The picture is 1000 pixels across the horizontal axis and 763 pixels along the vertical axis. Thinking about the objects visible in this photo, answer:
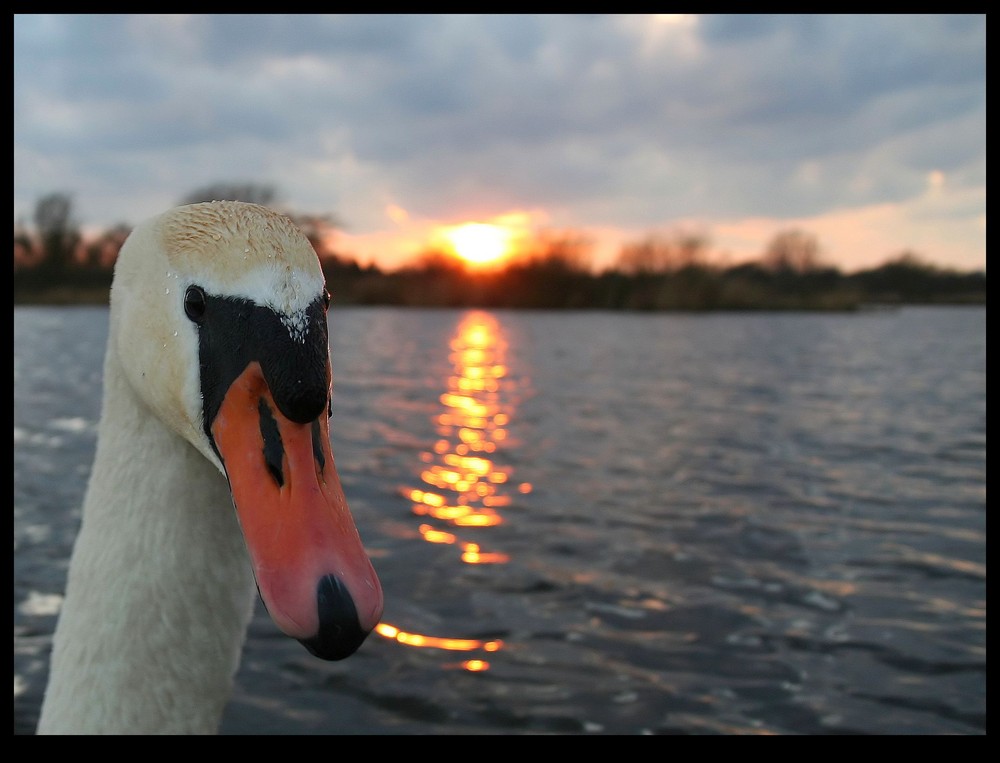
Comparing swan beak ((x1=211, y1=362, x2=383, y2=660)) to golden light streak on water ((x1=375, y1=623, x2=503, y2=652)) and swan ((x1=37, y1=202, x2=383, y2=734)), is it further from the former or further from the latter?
golden light streak on water ((x1=375, y1=623, x2=503, y2=652))

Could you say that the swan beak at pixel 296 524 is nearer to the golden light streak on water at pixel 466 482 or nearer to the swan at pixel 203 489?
the swan at pixel 203 489

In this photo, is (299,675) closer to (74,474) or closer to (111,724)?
(111,724)

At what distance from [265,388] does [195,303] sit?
1.02 ft

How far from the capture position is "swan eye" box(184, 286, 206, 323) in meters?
2.07

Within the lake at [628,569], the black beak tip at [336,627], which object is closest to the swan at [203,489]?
the black beak tip at [336,627]

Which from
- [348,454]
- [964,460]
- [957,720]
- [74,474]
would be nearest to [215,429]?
[957,720]

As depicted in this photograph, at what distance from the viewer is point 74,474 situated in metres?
11.0

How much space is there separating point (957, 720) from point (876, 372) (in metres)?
23.0

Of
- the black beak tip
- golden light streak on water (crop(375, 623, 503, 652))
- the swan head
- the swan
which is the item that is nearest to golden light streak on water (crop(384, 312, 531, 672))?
golden light streak on water (crop(375, 623, 503, 652))

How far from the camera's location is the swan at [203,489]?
184 centimetres

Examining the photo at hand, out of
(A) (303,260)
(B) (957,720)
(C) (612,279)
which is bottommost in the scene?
(B) (957,720)

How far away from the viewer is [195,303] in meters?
2.08

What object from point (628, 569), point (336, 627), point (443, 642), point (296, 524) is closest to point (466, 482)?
point (628, 569)

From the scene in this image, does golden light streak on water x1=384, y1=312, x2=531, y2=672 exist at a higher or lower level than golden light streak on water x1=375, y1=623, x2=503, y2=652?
higher
